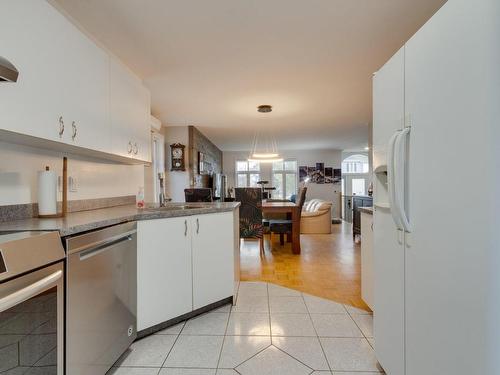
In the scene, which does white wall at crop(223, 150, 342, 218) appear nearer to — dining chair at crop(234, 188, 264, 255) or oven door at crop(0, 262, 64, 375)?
dining chair at crop(234, 188, 264, 255)

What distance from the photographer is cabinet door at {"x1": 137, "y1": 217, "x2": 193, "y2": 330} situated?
1786 millimetres

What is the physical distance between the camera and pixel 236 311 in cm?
224

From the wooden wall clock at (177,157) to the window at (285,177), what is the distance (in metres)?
4.72

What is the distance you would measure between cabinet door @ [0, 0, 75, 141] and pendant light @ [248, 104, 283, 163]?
2.78m

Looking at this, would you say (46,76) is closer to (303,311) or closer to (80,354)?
(80,354)

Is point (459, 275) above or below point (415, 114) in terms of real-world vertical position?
below

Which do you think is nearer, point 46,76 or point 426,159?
point 426,159

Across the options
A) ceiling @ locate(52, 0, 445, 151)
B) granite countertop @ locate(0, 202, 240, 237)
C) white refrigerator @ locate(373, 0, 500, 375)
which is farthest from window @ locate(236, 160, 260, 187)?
white refrigerator @ locate(373, 0, 500, 375)

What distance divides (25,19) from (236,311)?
2.35 meters

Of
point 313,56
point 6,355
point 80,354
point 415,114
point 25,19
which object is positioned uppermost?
point 313,56

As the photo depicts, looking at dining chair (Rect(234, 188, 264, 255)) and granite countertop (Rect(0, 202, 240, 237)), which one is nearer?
granite countertop (Rect(0, 202, 240, 237))

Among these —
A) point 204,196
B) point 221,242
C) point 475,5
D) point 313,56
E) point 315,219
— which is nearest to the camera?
point 475,5

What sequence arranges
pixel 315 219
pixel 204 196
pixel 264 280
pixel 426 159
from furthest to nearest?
1. pixel 315 219
2. pixel 204 196
3. pixel 264 280
4. pixel 426 159

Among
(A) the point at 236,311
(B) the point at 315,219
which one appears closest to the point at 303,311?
Answer: (A) the point at 236,311
